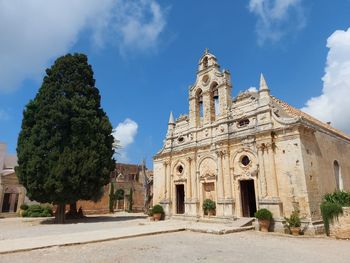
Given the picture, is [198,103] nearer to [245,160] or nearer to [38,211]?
[245,160]

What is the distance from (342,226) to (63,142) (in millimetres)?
18597

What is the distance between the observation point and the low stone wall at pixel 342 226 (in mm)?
11617

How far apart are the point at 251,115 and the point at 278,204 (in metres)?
6.07

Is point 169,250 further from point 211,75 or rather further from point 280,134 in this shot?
point 211,75

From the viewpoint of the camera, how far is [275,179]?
15.6 m

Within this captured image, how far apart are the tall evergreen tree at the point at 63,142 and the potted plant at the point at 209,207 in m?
8.16

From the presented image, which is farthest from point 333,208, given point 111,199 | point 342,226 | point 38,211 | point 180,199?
point 111,199

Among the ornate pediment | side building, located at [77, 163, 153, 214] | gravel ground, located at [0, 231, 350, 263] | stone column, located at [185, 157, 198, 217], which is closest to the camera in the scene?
gravel ground, located at [0, 231, 350, 263]

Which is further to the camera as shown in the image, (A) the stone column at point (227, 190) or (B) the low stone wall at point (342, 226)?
(A) the stone column at point (227, 190)

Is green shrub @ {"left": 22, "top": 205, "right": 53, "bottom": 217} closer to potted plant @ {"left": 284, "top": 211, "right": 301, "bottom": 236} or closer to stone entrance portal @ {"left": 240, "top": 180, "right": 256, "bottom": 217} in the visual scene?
stone entrance portal @ {"left": 240, "top": 180, "right": 256, "bottom": 217}

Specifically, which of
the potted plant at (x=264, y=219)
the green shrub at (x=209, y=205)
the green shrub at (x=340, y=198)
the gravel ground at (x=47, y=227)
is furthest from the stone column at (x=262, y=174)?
the gravel ground at (x=47, y=227)

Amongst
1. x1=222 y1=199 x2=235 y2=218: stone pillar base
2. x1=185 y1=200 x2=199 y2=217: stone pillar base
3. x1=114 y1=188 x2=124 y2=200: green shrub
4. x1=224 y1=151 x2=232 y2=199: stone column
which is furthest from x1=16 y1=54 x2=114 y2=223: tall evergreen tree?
x1=114 y1=188 x2=124 y2=200: green shrub

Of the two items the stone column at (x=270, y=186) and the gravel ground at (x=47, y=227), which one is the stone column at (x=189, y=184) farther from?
the stone column at (x=270, y=186)

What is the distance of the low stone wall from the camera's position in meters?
11.6
